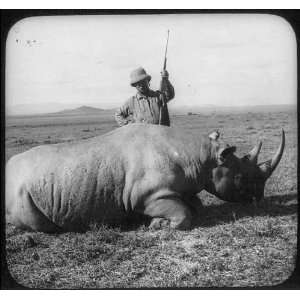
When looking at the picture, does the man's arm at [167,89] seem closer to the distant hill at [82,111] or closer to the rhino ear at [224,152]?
the distant hill at [82,111]

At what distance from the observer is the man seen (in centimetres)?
852

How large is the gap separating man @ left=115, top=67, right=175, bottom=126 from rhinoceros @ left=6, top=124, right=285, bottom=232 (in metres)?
0.87

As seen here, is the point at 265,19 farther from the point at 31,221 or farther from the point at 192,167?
the point at 31,221

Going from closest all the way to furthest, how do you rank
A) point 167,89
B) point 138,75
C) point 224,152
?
point 224,152 < point 138,75 < point 167,89

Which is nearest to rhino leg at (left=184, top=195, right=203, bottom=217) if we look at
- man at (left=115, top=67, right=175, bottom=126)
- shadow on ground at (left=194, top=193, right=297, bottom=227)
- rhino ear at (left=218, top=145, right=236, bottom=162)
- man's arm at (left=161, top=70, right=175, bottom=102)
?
shadow on ground at (left=194, top=193, right=297, bottom=227)

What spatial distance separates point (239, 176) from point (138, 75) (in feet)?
8.02

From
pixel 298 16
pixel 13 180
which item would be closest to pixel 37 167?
pixel 13 180

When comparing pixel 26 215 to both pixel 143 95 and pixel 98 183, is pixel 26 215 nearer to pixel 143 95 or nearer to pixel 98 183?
pixel 98 183

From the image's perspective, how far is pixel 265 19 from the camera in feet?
25.6

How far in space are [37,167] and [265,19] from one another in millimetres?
4370

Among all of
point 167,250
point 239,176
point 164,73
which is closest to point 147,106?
point 164,73

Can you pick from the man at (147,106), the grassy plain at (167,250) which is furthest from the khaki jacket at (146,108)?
Answer: the grassy plain at (167,250)

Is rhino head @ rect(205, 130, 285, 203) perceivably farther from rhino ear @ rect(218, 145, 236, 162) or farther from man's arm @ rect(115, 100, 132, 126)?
man's arm @ rect(115, 100, 132, 126)

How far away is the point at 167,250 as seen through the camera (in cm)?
718
